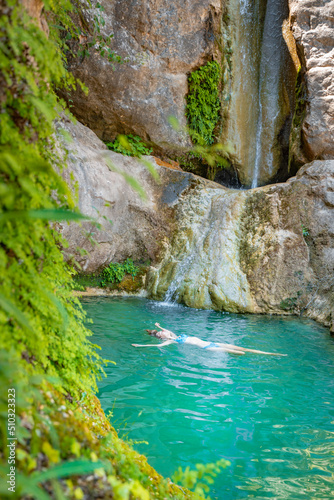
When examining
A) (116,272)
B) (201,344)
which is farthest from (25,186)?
(116,272)

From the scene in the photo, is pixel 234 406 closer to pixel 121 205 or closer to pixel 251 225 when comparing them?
pixel 251 225

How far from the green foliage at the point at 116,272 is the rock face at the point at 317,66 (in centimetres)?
691

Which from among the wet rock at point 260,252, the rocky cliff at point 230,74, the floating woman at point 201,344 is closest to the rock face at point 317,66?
the rocky cliff at point 230,74

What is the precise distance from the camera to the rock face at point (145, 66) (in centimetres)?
1116

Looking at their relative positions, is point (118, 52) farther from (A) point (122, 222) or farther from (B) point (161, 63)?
(A) point (122, 222)

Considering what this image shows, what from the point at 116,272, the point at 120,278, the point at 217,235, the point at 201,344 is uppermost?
the point at 217,235

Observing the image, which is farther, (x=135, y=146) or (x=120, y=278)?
(x=135, y=146)

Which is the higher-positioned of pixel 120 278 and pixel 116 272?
pixel 116 272

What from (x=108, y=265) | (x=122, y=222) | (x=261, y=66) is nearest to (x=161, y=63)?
(x=261, y=66)

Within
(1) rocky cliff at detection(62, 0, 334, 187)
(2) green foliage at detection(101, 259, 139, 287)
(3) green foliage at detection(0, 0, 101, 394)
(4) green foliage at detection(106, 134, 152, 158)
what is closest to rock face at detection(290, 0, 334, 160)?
(1) rocky cliff at detection(62, 0, 334, 187)

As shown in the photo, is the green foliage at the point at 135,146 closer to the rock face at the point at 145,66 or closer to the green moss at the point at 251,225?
the rock face at the point at 145,66

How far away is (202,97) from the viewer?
→ 12.6 meters

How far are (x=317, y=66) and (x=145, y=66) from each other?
5.58 m

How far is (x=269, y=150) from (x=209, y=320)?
849 centimetres
